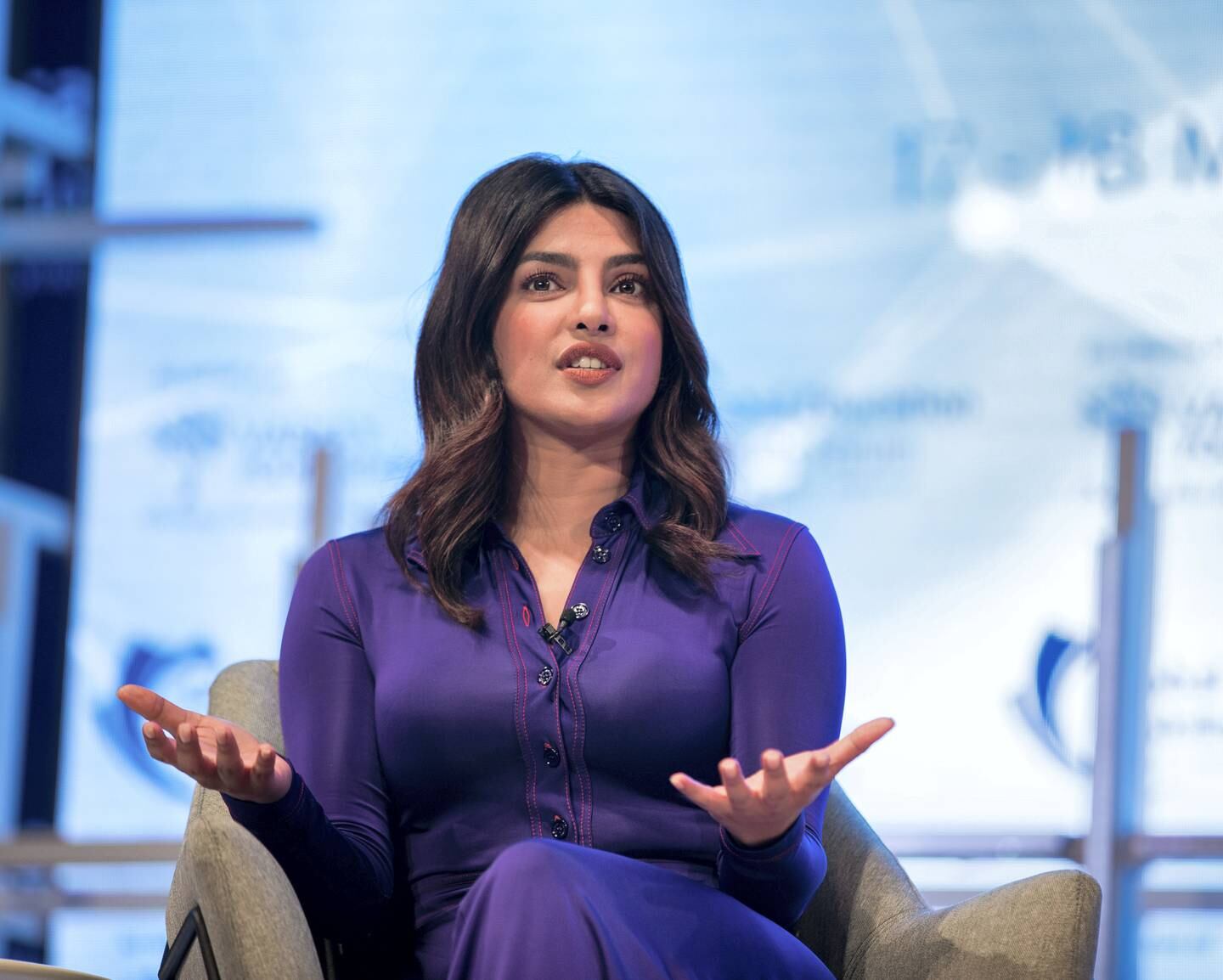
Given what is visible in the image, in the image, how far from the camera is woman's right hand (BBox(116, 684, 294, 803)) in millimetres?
1345

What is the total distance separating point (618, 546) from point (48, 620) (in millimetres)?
2491

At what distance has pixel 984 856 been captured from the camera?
296cm

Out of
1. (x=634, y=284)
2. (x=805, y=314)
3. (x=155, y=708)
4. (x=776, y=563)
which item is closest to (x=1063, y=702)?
(x=805, y=314)

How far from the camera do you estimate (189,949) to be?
4.82 ft

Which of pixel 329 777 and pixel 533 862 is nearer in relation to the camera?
pixel 533 862

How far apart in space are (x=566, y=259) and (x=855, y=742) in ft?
2.40

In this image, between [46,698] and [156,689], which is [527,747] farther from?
[46,698]

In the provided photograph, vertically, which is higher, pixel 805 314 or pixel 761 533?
pixel 805 314

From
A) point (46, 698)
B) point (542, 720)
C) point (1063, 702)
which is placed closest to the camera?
point (542, 720)

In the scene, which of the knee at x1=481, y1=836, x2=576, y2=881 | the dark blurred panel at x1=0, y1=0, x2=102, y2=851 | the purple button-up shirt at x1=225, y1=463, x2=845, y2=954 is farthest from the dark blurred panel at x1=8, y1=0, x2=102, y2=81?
the knee at x1=481, y1=836, x2=576, y2=881

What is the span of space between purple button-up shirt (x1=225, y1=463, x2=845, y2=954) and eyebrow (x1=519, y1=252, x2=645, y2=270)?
0.35 metres

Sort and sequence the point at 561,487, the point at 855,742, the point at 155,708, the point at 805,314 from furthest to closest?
1. the point at 805,314
2. the point at 561,487
3. the point at 155,708
4. the point at 855,742

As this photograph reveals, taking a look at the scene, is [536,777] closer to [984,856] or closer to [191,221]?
[984,856]

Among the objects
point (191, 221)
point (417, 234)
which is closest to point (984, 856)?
point (417, 234)
